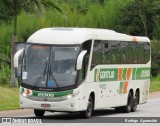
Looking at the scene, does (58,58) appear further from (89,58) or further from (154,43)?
(154,43)

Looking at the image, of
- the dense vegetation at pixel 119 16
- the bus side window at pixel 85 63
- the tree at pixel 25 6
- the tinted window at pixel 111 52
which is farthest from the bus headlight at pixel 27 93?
the dense vegetation at pixel 119 16

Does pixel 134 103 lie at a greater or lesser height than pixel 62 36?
lesser

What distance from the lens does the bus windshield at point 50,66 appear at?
71.1 feet

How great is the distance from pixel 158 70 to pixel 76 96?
47954 mm

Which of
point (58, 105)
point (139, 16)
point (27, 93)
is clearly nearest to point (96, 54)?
point (58, 105)

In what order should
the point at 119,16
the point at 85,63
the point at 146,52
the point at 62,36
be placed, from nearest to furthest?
the point at 62,36
the point at 85,63
the point at 146,52
the point at 119,16

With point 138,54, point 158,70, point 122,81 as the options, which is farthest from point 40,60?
point 158,70

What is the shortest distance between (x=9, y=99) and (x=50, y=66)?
8393mm

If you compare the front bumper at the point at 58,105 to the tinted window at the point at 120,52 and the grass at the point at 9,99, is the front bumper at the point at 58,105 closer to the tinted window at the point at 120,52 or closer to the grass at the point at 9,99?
the tinted window at the point at 120,52

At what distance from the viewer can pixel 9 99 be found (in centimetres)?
2975

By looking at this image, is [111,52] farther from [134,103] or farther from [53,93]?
[53,93]

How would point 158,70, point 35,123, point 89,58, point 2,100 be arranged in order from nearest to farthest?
1. point 35,123
2. point 89,58
3. point 2,100
4. point 158,70

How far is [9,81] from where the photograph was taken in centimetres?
3841

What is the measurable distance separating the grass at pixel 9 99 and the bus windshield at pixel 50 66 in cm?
452
